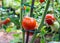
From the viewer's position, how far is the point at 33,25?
719 millimetres

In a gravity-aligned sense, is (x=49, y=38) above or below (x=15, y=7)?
below

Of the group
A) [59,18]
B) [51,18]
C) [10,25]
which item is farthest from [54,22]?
[10,25]

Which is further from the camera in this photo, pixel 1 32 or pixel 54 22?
pixel 1 32

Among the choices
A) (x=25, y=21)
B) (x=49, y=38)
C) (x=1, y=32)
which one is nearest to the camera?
(x=25, y=21)

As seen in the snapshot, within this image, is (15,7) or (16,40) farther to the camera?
(15,7)

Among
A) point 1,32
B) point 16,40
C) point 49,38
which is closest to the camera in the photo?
point 16,40

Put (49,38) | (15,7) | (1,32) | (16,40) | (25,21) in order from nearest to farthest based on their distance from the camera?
(25,21) < (16,40) < (49,38) < (1,32) < (15,7)

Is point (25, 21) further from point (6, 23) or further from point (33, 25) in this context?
point (6, 23)

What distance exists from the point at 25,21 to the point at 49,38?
35 centimetres

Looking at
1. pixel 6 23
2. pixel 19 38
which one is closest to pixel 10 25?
pixel 6 23

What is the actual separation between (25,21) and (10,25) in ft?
1.28

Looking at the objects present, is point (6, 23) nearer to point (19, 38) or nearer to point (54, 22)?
point (19, 38)

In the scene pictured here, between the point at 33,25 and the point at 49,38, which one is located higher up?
the point at 33,25

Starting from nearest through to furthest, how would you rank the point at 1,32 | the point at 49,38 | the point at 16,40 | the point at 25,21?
the point at 25,21 → the point at 16,40 → the point at 49,38 → the point at 1,32
